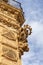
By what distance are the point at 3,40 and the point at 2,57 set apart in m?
1.37

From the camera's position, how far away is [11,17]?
16812 millimetres

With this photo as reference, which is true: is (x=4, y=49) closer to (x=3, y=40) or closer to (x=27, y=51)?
(x=3, y=40)

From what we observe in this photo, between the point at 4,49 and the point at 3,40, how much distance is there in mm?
704

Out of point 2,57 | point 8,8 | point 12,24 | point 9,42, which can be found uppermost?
point 8,8

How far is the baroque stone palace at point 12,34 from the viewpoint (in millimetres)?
14117

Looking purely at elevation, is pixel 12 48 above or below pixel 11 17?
below

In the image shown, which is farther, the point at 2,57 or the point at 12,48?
the point at 12,48

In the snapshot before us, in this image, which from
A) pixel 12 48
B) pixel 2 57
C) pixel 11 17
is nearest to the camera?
pixel 2 57

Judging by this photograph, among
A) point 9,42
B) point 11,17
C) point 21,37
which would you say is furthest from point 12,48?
point 11,17

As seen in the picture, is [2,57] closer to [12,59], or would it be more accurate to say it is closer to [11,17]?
[12,59]

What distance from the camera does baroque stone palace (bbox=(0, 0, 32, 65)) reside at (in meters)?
14.1

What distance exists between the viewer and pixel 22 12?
17750mm

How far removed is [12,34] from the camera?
15.6m

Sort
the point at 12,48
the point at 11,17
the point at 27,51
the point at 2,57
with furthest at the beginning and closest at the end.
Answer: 1. the point at 11,17
2. the point at 27,51
3. the point at 12,48
4. the point at 2,57
